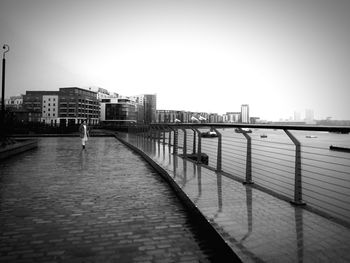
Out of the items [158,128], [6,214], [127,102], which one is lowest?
[6,214]

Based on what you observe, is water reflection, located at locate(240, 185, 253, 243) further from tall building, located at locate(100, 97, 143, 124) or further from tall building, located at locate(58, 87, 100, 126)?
tall building, located at locate(100, 97, 143, 124)

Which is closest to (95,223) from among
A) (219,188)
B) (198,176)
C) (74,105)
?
(219,188)

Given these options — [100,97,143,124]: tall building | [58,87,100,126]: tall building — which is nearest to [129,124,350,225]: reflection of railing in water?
[58,87,100,126]: tall building

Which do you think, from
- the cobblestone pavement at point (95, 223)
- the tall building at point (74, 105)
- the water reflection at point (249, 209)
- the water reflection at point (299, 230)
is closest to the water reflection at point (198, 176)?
the cobblestone pavement at point (95, 223)

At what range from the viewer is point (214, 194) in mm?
4930

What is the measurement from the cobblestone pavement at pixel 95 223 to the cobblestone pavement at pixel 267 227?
351mm

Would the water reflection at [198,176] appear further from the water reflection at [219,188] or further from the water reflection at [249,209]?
the water reflection at [249,209]

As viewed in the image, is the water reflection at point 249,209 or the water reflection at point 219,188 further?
the water reflection at point 219,188

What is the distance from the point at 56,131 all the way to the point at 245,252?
1330 inches

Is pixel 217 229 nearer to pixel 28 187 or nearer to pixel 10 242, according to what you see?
pixel 10 242

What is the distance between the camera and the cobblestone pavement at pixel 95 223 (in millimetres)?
3037

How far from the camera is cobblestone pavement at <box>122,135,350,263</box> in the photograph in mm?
2684

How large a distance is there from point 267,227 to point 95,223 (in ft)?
7.44

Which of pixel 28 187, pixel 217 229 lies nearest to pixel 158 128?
pixel 28 187
